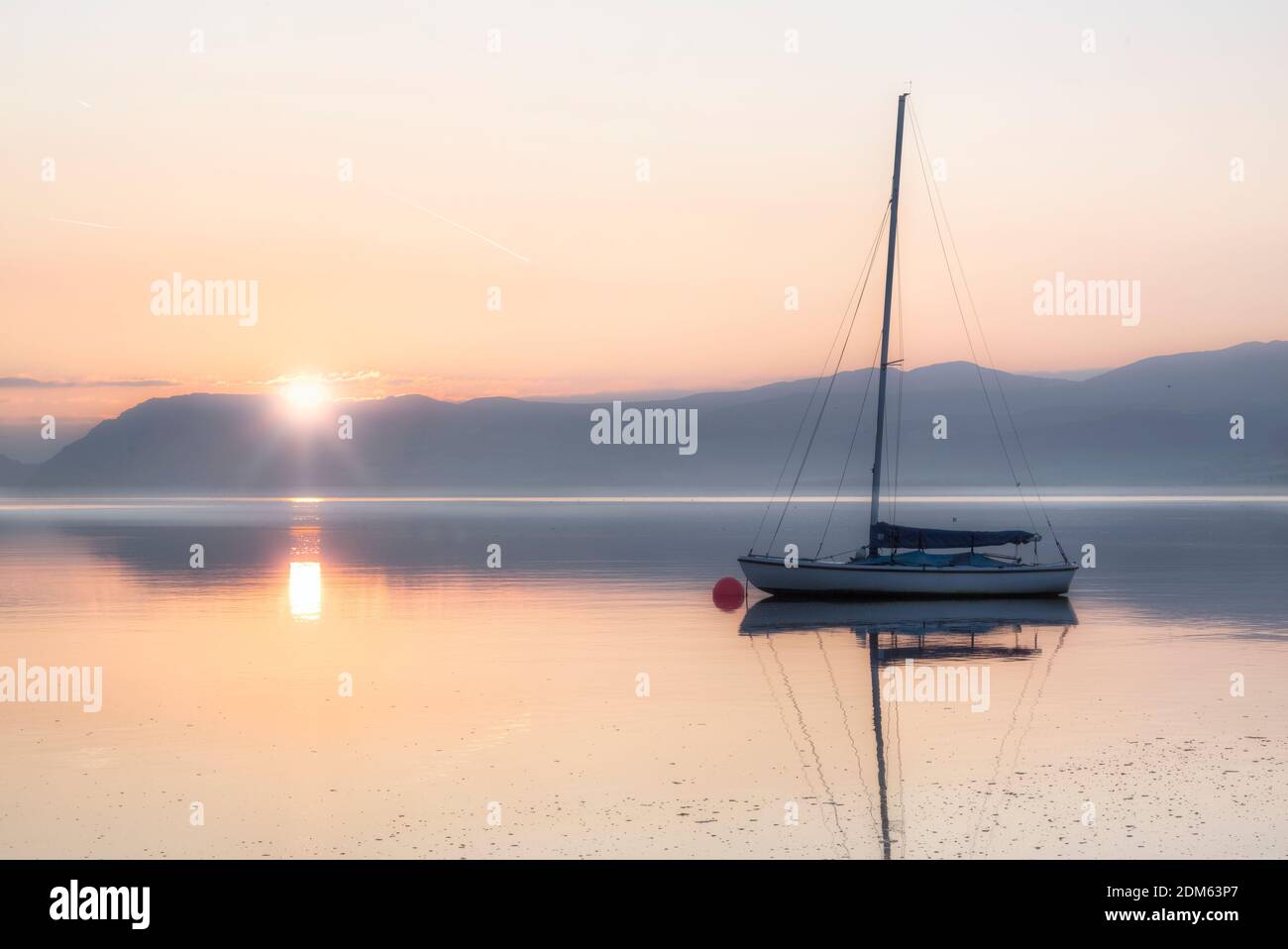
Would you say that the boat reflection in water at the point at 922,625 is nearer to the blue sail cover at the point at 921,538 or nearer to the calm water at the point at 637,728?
the calm water at the point at 637,728

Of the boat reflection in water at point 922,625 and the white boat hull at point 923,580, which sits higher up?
the white boat hull at point 923,580

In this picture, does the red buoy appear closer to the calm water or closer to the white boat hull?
the calm water

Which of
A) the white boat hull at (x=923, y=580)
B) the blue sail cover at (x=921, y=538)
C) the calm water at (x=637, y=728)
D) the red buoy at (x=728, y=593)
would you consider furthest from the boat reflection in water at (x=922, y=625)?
the blue sail cover at (x=921, y=538)

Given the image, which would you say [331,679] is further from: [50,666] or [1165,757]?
[1165,757]

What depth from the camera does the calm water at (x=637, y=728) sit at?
52.6 feet

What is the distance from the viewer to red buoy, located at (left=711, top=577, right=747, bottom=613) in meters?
44.3

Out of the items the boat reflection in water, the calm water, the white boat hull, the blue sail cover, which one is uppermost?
the blue sail cover

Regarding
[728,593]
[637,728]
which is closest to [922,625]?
[728,593]

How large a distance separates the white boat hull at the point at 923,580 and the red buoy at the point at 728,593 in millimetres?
1300

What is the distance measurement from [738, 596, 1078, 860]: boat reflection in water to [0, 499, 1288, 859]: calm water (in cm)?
19

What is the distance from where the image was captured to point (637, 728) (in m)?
22.3

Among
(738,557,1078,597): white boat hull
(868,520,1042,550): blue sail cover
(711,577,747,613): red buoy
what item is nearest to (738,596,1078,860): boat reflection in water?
(738,557,1078,597): white boat hull

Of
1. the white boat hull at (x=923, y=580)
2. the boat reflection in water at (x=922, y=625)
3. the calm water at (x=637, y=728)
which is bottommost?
the boat reflection in water at (x=922, y=625)
